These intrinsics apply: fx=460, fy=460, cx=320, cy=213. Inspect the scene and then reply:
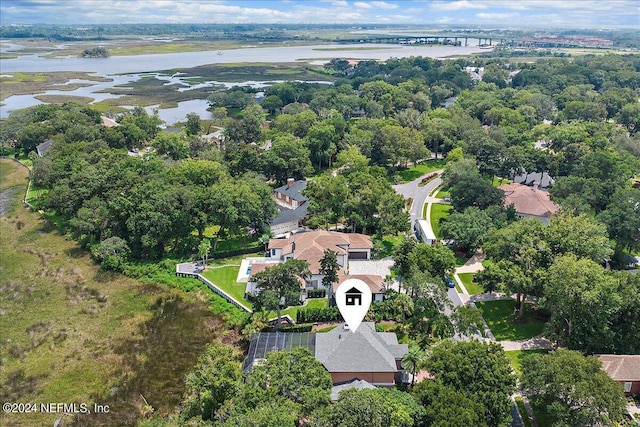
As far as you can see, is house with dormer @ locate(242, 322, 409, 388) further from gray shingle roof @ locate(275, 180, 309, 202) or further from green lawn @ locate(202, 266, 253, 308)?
gray shingle roof @ locate(275, 180, 309, 202)

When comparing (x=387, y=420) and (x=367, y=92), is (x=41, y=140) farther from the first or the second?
(x=387, y=420)

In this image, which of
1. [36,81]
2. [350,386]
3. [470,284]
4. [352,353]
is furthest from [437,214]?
[36,81]

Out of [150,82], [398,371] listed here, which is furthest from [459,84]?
[398,371]

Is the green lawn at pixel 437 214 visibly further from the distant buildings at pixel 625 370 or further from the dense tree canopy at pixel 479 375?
the dense tree canopy at pixel 479 375

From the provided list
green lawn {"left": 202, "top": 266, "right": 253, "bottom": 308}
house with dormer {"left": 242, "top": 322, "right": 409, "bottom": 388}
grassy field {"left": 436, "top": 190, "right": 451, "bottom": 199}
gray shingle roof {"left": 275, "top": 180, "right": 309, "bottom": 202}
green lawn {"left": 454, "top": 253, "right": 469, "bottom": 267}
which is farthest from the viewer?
grassy field {"left": 436, "top": 190, "right": 451, "bottom": 199}

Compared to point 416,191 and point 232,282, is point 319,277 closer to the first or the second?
point 232,282

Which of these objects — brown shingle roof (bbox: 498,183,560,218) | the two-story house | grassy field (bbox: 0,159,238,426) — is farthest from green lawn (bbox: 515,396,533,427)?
the two-story house

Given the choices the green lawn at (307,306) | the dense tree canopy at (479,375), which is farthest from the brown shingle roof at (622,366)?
the green lawn at (307,306)
